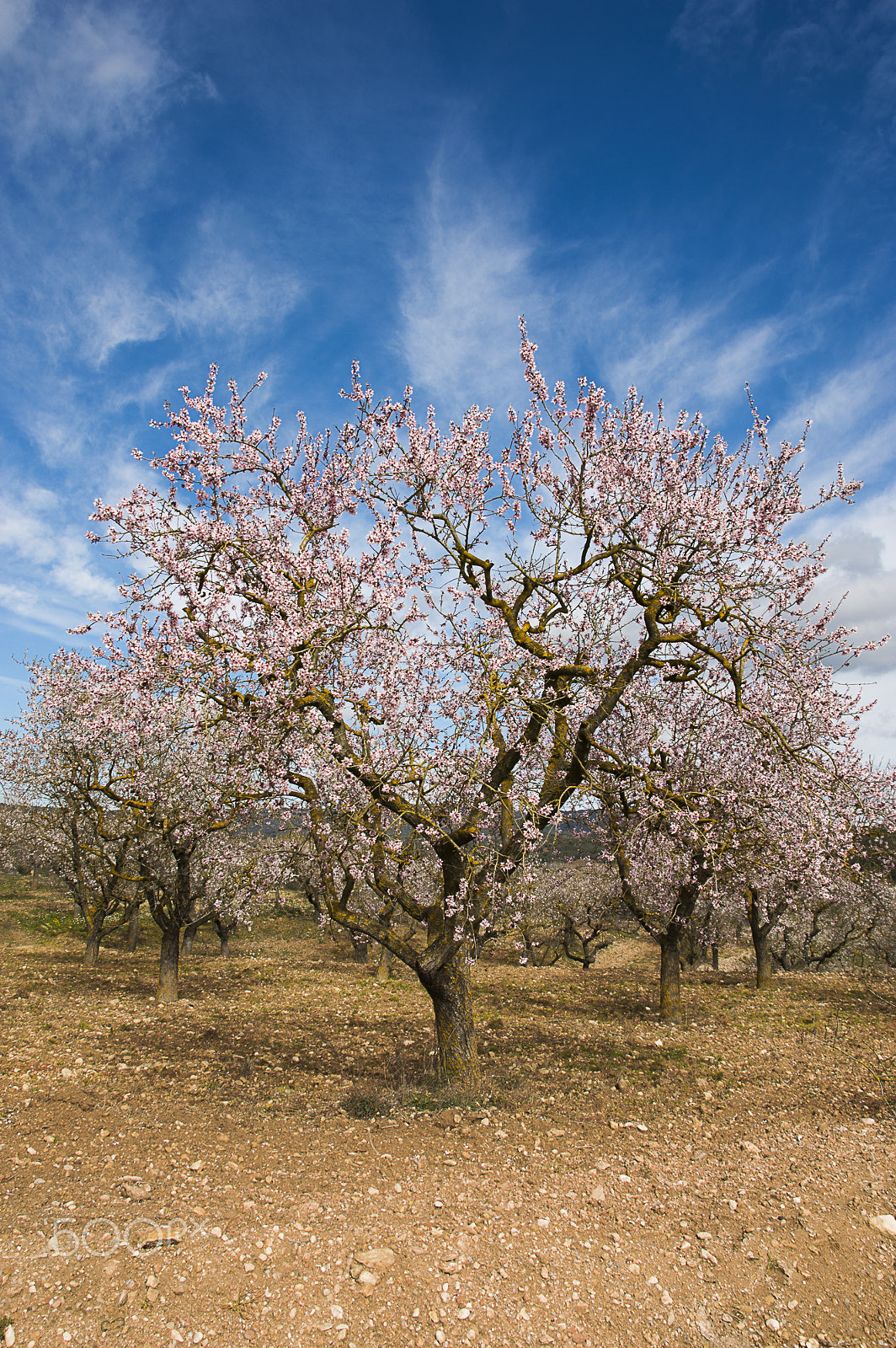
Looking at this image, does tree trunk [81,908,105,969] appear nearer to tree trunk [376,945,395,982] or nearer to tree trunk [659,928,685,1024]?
tree trunk [376,945,395,982]

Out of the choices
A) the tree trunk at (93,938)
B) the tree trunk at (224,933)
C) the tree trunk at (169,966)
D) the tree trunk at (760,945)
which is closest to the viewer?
the tree trunk at (169,966)

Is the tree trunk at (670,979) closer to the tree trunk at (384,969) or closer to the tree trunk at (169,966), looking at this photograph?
the tree trunk at (384,969)

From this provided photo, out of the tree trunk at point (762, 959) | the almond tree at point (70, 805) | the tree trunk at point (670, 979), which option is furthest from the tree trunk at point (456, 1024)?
the tree trunk at point (762, 959)

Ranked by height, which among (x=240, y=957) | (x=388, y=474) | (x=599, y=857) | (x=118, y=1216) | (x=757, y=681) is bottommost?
(x=240, y=957)

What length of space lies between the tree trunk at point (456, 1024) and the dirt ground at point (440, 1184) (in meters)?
0.38

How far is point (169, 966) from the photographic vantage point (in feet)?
52.0

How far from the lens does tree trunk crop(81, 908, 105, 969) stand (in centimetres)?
1978

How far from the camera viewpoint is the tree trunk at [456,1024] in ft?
30.3

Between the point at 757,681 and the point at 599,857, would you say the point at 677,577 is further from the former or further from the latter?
the point at 599,857

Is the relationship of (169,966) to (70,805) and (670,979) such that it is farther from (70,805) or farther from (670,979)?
(670,979)

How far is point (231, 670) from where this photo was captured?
8125 millimetres

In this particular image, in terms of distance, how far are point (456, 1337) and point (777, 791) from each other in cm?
1105

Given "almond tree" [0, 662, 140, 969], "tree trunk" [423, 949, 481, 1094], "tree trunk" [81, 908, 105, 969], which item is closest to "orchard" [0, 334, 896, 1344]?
"tree trunk" [423, 949, 481, 1094]

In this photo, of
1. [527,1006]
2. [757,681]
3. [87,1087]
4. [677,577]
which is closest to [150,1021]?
[87,1087]
